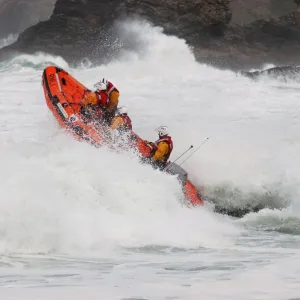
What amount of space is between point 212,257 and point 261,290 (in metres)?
1.04

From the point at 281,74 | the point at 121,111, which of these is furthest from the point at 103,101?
the point at 281,74

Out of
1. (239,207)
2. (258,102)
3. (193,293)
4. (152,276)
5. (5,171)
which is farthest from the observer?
(258,102)

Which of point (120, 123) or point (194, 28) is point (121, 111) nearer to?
point (120, 123)

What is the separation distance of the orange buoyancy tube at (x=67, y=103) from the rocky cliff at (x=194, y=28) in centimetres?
2299

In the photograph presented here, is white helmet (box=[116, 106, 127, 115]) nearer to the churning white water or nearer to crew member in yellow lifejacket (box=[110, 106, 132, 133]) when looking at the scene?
crew member in yellow lifejacket (box=[110, 106, 132, 133])

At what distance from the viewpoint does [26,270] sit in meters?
4.61

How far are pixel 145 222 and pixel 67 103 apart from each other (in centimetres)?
346

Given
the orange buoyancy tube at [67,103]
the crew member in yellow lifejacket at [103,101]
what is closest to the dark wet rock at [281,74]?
the orange buoyancy tube at [67,103]

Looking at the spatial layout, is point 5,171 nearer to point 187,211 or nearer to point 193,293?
point 187,211

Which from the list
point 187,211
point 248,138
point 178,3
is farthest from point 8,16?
point 187,211

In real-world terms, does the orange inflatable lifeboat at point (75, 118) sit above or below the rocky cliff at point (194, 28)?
below

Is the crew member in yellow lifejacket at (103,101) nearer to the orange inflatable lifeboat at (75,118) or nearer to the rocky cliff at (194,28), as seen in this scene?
the orange inflatable lifeboat at (75,118)

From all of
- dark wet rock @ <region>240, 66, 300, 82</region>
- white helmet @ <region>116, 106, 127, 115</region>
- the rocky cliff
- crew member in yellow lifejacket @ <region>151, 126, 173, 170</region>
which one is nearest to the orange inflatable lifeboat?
crew member in yellow lifejacket @ <region>151, 126, 173, 170</region>

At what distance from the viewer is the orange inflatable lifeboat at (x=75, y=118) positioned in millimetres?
7621
